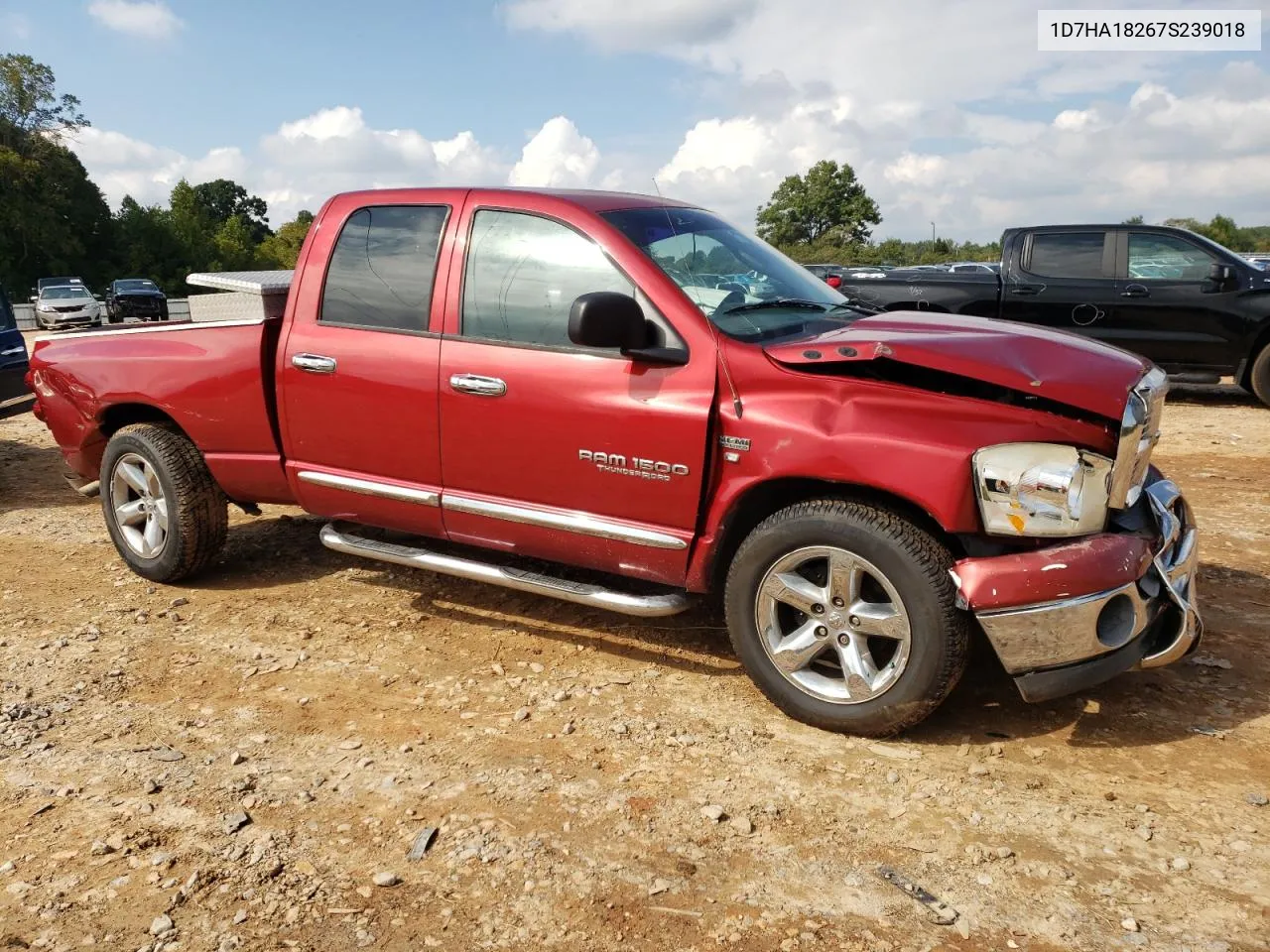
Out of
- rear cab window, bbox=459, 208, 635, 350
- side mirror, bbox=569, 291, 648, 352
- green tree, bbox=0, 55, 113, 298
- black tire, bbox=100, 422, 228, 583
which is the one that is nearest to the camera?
side mirror, bbox=569, 291, 648, 352

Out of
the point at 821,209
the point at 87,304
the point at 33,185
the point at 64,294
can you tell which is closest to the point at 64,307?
the point at 87,304

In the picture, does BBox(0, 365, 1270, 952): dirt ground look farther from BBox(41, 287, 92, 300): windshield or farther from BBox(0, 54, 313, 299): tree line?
BBox(0, 54, 313, 299): tree line

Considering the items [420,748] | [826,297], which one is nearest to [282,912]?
[420,748]

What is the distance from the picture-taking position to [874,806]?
3021mm

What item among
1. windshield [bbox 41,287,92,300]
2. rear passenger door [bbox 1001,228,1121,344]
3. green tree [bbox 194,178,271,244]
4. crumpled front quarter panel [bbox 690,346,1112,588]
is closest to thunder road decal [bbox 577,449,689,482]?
crumpled front quarter panel [bbox 690,346,1112,588]

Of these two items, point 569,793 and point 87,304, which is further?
point 87,304

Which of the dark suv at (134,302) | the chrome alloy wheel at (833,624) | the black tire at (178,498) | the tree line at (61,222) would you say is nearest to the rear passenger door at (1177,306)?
the chrome alloy wheel at (833,624)

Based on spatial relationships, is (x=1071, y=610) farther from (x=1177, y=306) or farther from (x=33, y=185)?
(x=33, y=185)

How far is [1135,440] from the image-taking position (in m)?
3.17

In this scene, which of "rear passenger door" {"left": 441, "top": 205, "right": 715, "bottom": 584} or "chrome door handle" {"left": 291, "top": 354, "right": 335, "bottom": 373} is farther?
"chrome door handle" {"left": 291, "top": 354, "right": 335, "bottom": 373}

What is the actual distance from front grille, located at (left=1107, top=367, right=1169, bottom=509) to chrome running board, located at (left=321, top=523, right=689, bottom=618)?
1.54m

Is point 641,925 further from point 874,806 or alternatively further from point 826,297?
point 826,297

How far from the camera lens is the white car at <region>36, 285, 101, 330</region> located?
2738 cm

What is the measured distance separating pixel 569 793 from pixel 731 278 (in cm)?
211
